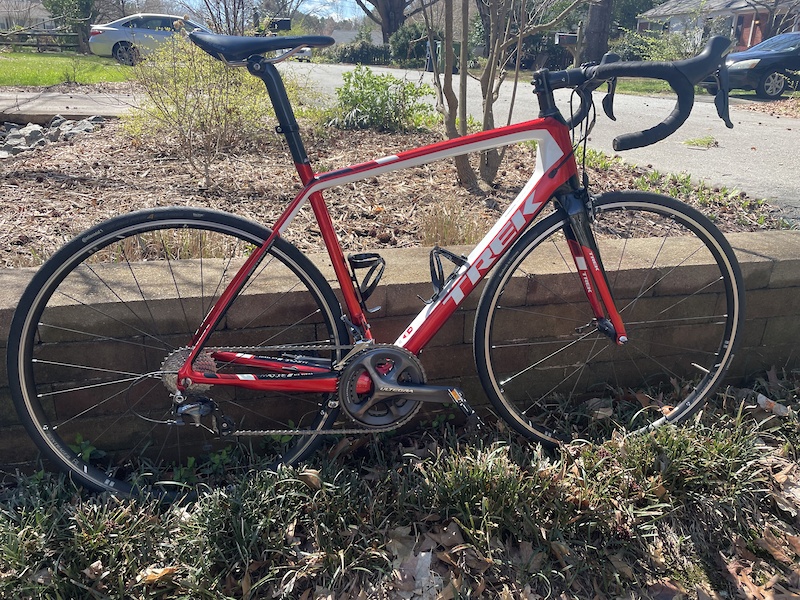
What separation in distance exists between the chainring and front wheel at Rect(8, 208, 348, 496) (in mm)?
102

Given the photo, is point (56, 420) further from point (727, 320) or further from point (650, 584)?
point (727, 320)

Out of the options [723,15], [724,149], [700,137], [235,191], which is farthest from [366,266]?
[723,15]

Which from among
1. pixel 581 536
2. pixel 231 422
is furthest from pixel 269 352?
pixel 581 536

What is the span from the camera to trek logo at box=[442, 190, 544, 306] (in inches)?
85.9

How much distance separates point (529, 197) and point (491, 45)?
2.98 meters

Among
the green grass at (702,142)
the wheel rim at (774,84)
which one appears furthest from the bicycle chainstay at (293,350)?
the wheel rim at (774,84)

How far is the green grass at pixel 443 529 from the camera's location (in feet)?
6.19

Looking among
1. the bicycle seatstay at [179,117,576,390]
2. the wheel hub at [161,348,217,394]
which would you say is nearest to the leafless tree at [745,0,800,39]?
the bicycle seatstay at [179,117,576,390]

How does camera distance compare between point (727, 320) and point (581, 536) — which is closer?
point (581, 536)

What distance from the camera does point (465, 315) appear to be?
2443mm

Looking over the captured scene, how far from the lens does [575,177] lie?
221 centimetres

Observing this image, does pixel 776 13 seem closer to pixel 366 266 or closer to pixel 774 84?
pixel 774 84

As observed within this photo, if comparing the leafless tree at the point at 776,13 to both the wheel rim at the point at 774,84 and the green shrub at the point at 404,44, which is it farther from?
the green shrub at the point at 404,44

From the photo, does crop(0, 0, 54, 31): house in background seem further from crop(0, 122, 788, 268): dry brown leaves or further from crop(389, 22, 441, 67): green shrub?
crop(389, 22, 441, 67): green shrub
